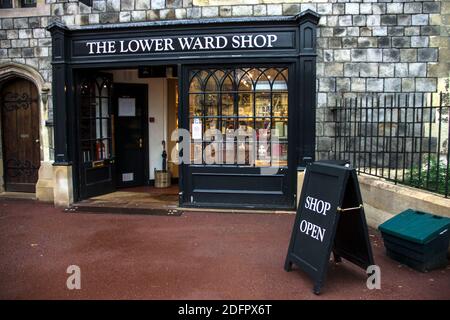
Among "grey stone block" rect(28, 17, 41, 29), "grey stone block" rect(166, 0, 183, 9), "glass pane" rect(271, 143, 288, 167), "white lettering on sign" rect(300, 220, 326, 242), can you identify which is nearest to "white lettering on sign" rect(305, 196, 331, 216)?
"white lettering on sign" rect(300, 220, 326, 242)

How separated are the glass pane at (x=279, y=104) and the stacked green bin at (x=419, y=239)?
3.19m

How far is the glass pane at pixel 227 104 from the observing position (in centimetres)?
779

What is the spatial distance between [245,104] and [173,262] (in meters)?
3.63

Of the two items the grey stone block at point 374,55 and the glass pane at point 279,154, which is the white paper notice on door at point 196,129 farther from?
the grey stone block at point 374,55

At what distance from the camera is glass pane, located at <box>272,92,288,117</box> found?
767cm

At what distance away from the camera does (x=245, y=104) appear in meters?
7.77

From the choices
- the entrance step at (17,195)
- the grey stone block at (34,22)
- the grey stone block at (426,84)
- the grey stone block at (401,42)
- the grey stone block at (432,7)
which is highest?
the grey stone block at (34,22)

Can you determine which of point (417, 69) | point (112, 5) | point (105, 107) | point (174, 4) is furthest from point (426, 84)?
point (105, 107)

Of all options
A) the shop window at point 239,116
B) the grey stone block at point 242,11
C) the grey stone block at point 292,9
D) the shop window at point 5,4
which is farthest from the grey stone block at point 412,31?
the shop window at point 5,4

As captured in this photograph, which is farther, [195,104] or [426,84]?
[195,104]

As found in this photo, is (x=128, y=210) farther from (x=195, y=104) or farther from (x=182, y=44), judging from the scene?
(x=182, y=44)

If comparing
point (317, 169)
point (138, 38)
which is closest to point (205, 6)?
point (138, 38)

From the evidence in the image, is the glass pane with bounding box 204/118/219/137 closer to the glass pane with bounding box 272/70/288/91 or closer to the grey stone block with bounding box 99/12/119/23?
the glass pane with bounding box 272/70/288/91

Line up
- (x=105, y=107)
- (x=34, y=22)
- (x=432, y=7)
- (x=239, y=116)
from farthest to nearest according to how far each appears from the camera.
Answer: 1. (x=105, y=107)
2. (x=34, y=22)
3. (x=239, y=116)
4. (x=432, y=7)
